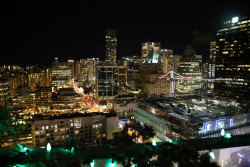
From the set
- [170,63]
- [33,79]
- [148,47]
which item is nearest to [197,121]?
[33,79]

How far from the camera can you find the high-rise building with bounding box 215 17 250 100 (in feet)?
76.4

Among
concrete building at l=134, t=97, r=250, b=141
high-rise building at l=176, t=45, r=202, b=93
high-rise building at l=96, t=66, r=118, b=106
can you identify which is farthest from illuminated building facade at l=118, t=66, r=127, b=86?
concrete building at l=134, t=97, r=250, b=141

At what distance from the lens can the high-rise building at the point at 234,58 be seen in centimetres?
2328

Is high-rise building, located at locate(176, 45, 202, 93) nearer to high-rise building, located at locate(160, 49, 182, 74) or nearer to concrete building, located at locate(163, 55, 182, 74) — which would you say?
high-rise building, located at locate(160, 49, 182, 74)

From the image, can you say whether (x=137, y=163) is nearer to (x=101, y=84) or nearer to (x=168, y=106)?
(x=168, y=106)

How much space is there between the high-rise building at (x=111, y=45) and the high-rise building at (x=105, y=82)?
4098 centimetres

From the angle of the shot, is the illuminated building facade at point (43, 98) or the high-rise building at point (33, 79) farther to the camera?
the high-rise building at point (33, 79)

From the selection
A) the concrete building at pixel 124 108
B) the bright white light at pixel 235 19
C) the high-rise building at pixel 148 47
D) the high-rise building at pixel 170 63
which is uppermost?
the high-rise building at pixel 148 47

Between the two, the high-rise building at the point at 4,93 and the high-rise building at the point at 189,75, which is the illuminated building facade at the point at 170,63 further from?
the high-rise building at the point at 4,93

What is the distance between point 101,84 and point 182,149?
3270 cm

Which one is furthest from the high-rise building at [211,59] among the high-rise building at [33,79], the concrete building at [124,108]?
the high-rise building at [33,79]

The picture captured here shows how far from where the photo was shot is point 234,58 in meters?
24.8

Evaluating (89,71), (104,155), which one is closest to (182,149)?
(104,155)

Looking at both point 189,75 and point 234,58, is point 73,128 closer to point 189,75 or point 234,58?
point 234,58
